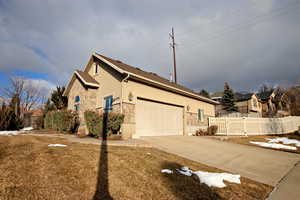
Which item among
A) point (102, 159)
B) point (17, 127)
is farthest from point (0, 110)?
point (102, 159)

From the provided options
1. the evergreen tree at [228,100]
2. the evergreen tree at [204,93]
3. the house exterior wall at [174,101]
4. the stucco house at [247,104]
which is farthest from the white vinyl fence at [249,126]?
the evergreen tree at [204,93]

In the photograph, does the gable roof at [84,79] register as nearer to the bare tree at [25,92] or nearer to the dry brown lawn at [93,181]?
the dry brown lawn at [93,181]

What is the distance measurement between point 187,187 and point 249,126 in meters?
12.2

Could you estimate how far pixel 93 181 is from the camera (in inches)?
119

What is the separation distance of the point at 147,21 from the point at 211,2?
19.6 feet

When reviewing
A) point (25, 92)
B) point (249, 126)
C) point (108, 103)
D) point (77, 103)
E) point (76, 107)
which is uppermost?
point (25, 92)

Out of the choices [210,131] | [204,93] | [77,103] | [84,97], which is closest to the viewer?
[84,97]

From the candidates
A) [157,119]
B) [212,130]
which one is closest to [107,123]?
[157,119]

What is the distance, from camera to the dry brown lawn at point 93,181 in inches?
102

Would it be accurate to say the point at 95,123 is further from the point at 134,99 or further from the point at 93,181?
the point at 93,181

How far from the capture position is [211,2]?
1212 centimetres

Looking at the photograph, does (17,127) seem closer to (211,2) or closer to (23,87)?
(23,87)

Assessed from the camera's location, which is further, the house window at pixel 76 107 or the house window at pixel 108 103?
the house window at pixel 76 107

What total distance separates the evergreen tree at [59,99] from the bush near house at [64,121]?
4300 mm
